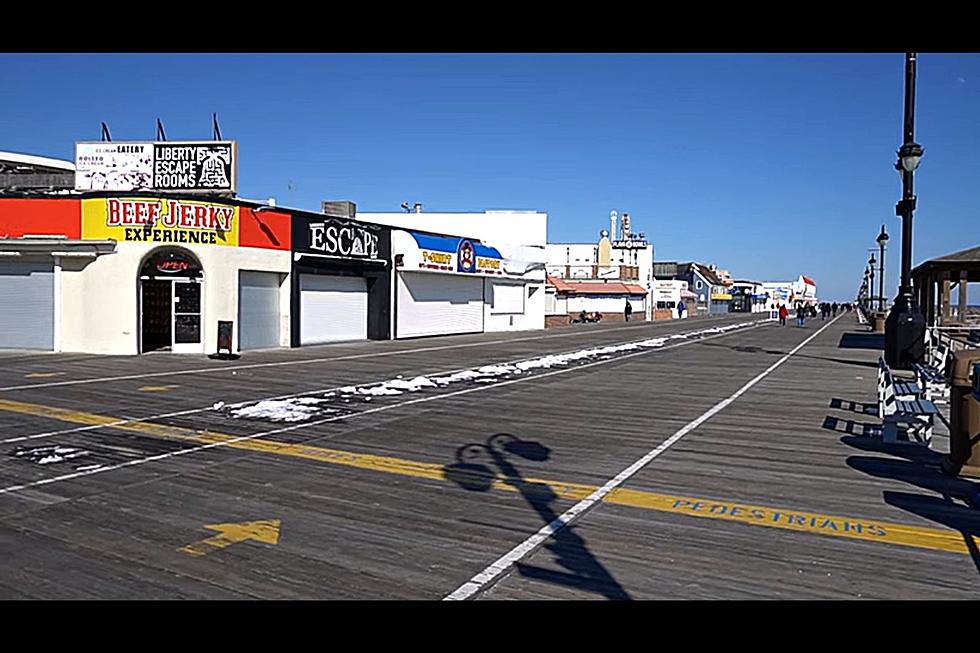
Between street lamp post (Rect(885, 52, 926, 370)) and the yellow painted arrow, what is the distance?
1785cm

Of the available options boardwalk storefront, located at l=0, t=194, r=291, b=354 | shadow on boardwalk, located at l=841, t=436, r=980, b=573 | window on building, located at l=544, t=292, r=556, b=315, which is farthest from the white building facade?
shadow on boardwalk, located at l=841, t=436, r=980, b=573

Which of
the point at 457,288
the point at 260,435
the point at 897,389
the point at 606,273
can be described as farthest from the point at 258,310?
the point at 606,273

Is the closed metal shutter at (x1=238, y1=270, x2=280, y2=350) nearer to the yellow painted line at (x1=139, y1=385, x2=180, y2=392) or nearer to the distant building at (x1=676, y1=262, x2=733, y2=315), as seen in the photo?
the yellow painted line at (x1=139, y1=385, x2=180, y2=392)

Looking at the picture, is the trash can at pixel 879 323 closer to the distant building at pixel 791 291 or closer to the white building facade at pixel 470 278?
the white building facade at pixel 470 278

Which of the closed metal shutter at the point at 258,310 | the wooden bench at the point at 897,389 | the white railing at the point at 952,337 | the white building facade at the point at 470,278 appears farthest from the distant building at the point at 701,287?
the wooden bench at the point at 897,389

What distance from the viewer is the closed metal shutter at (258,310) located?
26.8m

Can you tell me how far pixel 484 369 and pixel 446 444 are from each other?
36.0 feet

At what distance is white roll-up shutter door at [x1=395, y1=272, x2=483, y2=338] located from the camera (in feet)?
117
